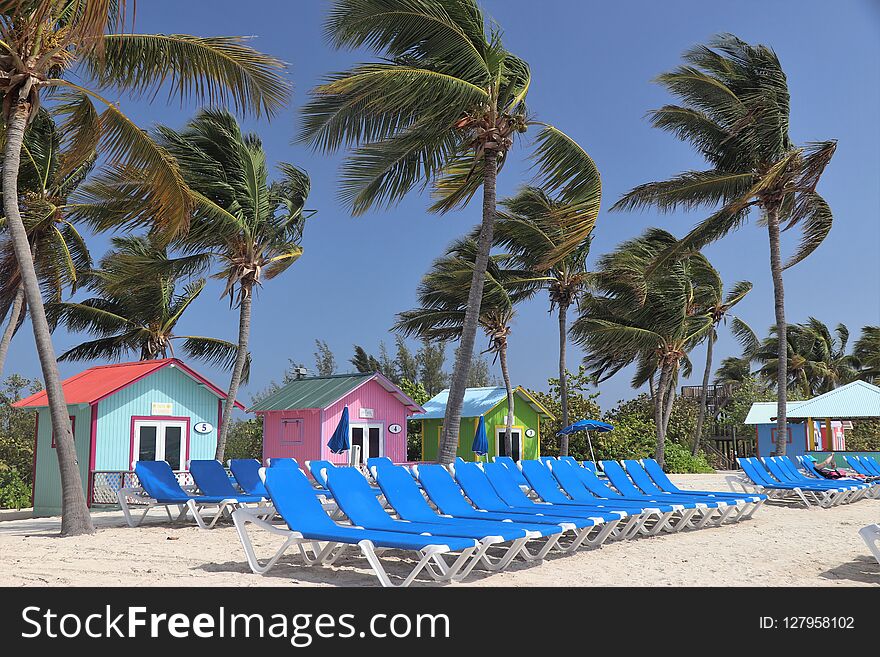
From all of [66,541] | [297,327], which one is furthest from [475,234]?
[297,327]

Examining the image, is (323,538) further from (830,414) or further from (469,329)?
(830,414)

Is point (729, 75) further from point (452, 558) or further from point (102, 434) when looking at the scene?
point (102, 434)

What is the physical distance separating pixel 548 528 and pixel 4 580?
13.9 ft

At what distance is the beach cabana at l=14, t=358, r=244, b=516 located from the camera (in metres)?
15.5

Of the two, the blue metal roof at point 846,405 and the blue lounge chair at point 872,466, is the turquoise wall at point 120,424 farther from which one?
the blue metal roof at point 846,405

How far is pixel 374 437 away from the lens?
22.6 metres

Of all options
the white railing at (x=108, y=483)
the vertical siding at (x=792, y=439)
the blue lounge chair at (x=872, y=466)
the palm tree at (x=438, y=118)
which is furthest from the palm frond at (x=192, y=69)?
the vertical siding at (x=792, y=439)

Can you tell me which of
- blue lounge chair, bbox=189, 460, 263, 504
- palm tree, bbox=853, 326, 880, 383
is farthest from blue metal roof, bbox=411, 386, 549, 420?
palm tree, bbox=853, 326, 880, 383

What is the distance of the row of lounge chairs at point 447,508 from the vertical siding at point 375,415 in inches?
380

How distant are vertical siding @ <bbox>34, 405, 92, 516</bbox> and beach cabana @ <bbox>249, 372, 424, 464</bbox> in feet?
21.8

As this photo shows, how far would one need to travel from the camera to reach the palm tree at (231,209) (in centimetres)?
1591

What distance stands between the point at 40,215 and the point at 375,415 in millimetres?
10207

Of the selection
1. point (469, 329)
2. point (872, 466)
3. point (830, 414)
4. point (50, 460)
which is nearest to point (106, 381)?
point (50, 460)

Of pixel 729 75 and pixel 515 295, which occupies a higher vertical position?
pixel 729 75
